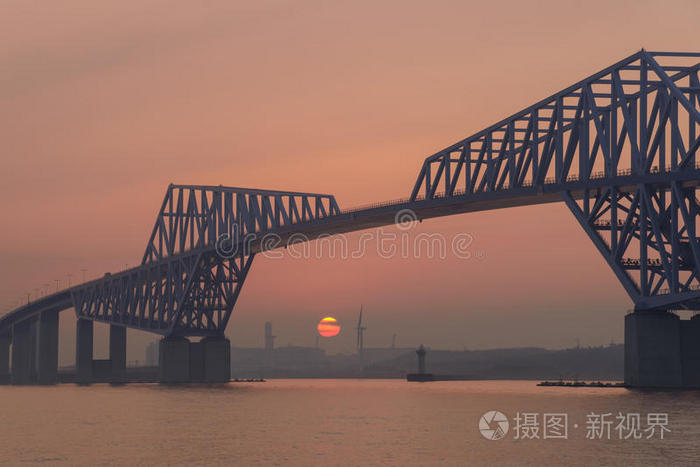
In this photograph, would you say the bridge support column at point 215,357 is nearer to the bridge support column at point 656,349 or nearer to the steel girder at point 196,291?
the steel girder at point 196,291

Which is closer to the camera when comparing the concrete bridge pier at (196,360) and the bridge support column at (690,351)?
the bridge support column at (690,351)

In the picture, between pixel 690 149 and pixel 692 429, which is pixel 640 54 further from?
pixel 692 429

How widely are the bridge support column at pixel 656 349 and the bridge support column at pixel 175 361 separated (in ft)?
314

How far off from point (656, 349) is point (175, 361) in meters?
99.0

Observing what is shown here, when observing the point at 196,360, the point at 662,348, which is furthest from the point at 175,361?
the point at 662,348

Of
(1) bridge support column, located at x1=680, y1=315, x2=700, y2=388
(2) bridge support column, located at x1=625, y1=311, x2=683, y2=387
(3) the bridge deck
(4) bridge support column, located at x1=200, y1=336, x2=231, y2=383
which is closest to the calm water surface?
(2) bridge support column, located at x1=625, y1=311, x2=683, y2=387

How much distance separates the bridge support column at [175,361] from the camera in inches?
7215

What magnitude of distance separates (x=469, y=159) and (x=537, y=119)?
12619 millimetres

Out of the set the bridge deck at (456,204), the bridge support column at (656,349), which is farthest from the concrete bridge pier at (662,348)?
the bridge deck at (456,204)

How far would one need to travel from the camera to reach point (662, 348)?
10325 cm

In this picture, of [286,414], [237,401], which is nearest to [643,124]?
[286,414]

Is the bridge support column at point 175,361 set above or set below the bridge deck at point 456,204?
below

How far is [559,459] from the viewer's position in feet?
186

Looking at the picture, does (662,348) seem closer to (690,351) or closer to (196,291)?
(690,351)
